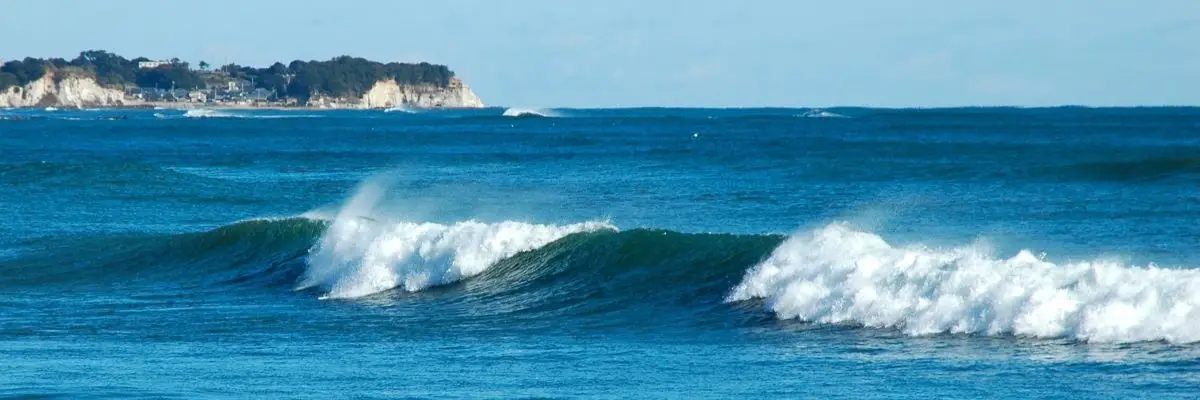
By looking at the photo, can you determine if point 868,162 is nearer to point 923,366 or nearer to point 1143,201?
point 1143,201

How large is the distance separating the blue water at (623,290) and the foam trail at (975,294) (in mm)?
29

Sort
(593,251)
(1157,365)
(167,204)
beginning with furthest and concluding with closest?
(167,204)
(593,251)
(1157,365)

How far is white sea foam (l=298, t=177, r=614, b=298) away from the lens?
2017 cm

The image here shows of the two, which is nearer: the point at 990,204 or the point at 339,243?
the point at 339,243

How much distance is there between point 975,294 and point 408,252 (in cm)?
873

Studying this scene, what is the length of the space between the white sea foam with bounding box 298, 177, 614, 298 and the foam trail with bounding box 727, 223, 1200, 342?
460 cm

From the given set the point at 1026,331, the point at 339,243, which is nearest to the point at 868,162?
the point at 339,243

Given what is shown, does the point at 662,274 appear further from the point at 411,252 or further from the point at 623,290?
the point at 411,252

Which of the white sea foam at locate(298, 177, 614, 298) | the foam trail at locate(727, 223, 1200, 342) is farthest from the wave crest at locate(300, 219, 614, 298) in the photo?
the foam trail at locate(727, 223, 1200, 342)

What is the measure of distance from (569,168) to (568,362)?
126 feet

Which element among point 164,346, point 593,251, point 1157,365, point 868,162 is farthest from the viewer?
point 868,162

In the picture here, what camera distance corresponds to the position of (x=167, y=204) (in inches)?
1387

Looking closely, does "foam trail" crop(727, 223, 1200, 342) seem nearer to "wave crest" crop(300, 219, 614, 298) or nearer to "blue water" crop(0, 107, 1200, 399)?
"blue water" crop(0, 107, 1200, 399)

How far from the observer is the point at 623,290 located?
1862 centimetres
